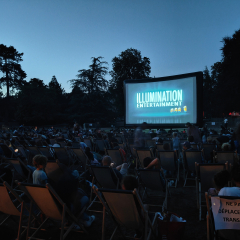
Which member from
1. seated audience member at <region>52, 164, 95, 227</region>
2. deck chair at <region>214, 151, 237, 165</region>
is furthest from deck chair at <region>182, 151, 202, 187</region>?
seated audience member at <region>52, 164, 95, 227</region>

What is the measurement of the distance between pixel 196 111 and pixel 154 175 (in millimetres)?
10241

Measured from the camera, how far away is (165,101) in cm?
1416

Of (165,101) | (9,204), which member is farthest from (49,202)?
(165,101)

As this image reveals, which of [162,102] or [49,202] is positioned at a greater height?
[162,102]

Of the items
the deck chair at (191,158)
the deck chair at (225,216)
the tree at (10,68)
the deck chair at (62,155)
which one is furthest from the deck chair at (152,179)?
the tree at (10,68)

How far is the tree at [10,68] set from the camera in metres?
38.8

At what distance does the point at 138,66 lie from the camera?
36031 millimetres

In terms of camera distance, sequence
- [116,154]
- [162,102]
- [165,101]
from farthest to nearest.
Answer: [162,102]
[165,101]
[116,154]

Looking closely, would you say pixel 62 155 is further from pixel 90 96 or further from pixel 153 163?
pixel 90 96

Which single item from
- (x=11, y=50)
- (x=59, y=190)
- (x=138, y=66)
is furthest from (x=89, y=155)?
(x=11, y=50)

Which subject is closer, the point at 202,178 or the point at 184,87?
the point at 202,178

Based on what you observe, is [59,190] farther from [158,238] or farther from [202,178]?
[202,178]

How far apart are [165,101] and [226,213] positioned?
40.8 feet

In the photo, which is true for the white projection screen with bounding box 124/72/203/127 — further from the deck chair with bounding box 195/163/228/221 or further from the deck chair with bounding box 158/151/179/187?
the deck chair with bounding box 195/163/228/221
